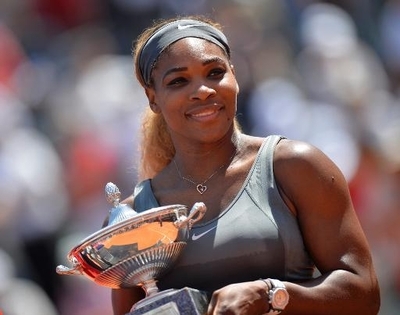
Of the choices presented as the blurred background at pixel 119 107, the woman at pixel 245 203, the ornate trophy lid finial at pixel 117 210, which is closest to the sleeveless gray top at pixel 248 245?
the woman at pixel 245 203

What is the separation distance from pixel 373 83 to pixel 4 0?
9.34ft

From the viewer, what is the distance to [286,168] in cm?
361

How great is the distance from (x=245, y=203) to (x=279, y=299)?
1.22 ft

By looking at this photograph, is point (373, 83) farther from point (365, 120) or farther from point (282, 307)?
point (282, 307)

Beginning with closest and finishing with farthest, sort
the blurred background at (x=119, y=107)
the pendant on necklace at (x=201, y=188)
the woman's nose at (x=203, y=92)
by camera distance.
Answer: the woman's nose at (x=203, y=92) < the pendant on necklace at (x=201, y=188) < the blurred background at (x=119, y=107)

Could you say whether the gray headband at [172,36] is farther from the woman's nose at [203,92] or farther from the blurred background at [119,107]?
the blurred background at [119,107]

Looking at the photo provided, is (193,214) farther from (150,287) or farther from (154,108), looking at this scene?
(154,108)

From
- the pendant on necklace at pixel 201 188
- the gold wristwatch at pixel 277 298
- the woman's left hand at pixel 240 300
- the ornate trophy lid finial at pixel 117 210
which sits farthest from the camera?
the pendant on necklace at pixel 201 188

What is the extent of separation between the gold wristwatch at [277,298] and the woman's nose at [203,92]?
0.62 m

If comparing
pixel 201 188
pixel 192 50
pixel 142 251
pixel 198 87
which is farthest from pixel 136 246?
pixel 192 50

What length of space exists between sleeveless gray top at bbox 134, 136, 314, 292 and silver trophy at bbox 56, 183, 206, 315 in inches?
2.7

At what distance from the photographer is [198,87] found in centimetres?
367

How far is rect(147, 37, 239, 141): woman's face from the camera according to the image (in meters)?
3.67

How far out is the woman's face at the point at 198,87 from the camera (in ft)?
12.0
